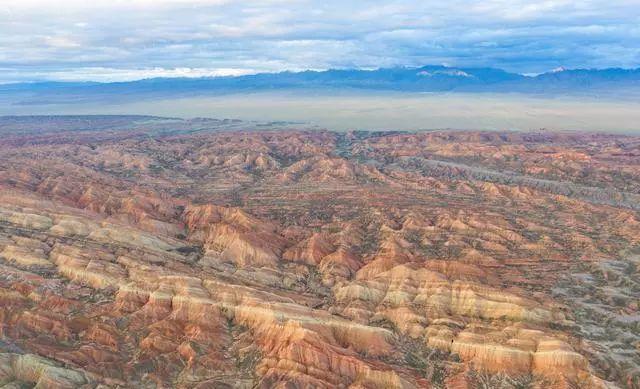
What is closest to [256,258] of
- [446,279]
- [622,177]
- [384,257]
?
[384,257]

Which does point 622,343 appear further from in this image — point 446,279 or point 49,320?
point 49,320

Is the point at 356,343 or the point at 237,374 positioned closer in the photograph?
the point at 237,374

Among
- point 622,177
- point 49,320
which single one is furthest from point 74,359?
point 622,177

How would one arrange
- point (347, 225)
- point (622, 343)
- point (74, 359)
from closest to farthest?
1. point (74, 359)
2. point (622, 343)
3. point (347, 225)

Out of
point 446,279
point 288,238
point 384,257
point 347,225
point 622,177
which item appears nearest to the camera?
point 446,279

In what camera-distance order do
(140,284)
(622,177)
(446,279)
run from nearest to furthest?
(140,284), (446,279), (622,177)

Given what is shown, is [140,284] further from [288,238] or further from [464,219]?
[464,219]
